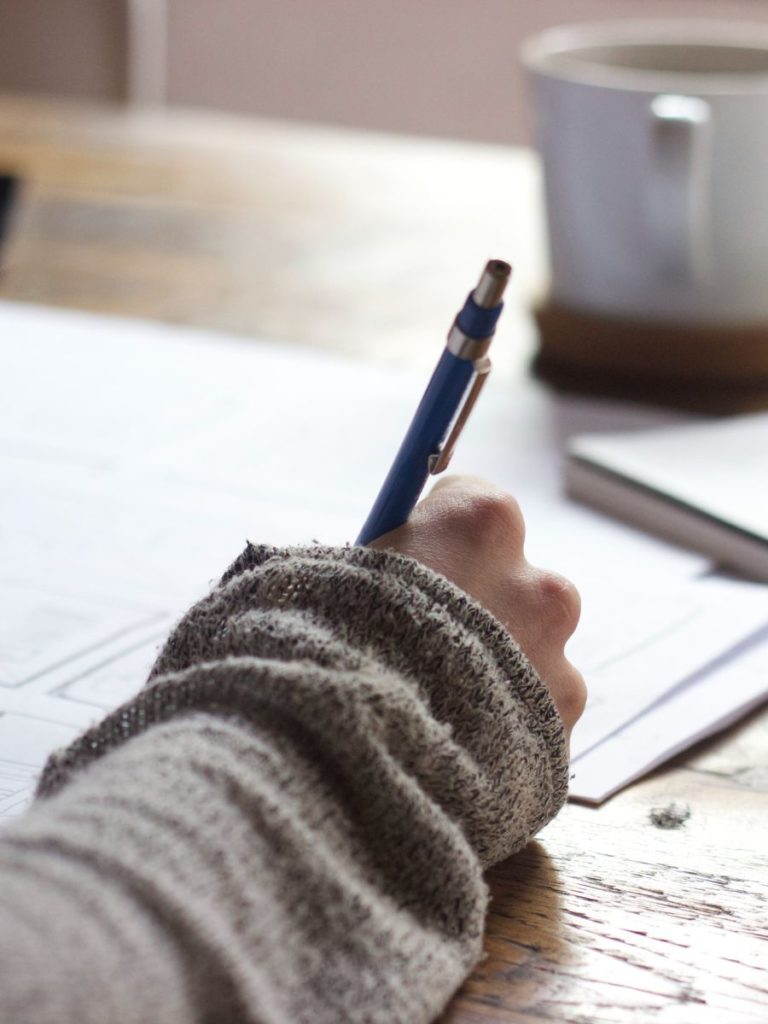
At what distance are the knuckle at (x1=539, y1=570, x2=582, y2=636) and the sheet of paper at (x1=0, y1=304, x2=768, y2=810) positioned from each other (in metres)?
0.06

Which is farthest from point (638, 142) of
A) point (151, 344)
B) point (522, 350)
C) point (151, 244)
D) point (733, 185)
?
point (151, 244)

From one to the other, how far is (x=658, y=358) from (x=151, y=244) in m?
0.43

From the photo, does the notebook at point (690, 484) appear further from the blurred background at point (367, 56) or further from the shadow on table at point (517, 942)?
the blurred background at point (367, 56)

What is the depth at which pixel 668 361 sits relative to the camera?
2.65 feet

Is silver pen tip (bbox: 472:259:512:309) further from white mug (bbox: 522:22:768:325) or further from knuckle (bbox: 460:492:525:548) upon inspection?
white mug (bbox: 522:22:768:325)

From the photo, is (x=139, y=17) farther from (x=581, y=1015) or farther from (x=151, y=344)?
(x=581, y=1015)

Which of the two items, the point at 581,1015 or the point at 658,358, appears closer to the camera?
the point at 581,1015

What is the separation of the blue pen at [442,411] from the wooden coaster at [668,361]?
1.39 feet

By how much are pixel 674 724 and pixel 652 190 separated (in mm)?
402

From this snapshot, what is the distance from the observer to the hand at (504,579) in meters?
0.39

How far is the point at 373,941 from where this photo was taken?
291 mm

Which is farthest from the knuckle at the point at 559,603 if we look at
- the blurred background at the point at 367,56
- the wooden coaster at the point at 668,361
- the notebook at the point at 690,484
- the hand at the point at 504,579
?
the blurred background at the point at 367,56

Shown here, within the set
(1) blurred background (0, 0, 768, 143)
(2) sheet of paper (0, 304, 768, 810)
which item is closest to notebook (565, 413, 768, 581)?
(2) sheet of paper (0, 304, 768, 810)

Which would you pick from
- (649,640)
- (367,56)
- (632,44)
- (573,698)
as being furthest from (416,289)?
(367,56)
